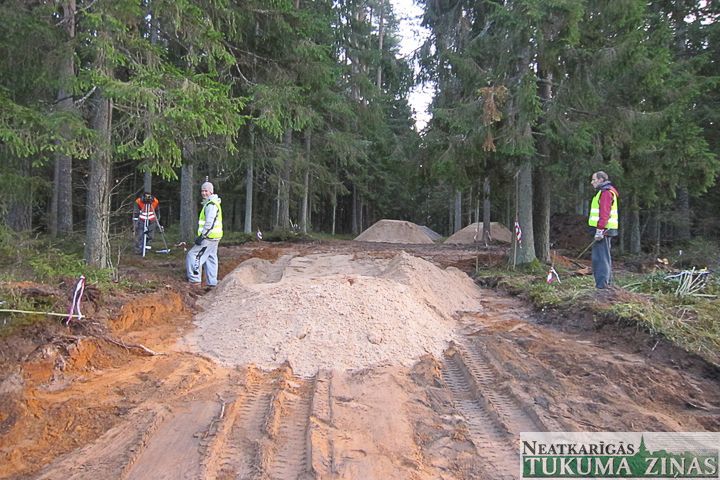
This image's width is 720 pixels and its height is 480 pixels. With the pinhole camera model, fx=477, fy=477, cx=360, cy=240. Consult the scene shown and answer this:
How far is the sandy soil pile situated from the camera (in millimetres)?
5316

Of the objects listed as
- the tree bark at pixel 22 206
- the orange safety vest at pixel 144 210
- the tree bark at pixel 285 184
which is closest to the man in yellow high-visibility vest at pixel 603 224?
the tree bark at pixel 22 206

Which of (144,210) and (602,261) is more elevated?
(144,210)

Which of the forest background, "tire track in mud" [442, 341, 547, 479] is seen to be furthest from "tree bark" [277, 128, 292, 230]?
"tire track in mud" [442, 341, 547, 479]

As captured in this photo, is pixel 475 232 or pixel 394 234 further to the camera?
pixel 394 234

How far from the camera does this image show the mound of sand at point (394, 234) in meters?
26.4

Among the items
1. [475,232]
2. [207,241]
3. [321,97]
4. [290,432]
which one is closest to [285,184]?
[321,97]

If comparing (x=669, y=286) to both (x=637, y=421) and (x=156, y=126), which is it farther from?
(x=156, y=126)

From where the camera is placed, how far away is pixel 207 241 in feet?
27.8

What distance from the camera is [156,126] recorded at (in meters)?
7.03

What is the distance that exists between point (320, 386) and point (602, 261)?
18.0 ft

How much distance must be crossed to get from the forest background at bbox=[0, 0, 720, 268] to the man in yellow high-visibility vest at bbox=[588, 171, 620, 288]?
2.75 meters

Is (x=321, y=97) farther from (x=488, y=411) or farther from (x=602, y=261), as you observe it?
(x=488, y=411)

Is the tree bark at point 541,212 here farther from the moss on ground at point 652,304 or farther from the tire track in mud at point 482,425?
the tire track in mud at point 482,425

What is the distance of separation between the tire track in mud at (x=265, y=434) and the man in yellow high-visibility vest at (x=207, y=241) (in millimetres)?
4352
